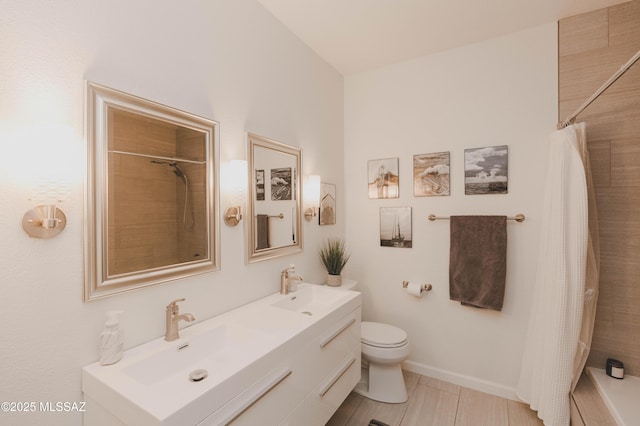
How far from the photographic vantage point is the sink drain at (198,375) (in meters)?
1.03

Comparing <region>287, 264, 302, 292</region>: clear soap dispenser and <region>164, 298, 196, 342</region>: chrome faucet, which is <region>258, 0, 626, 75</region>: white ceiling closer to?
<region>287, 264, 302, 292</region>: clear soap dispenser

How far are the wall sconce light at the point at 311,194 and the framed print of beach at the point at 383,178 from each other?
0.64 m

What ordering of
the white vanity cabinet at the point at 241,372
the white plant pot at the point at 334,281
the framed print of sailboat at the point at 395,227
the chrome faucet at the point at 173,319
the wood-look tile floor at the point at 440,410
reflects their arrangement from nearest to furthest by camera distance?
the white vanity cabinet at the point at 241,372 → the chrome faucet at the point at 173,319 → the wood-look tile floor at the point at 440,410 → the white plant pot at the point at 334,281 → the framed print of sailboat at the point at 395,227

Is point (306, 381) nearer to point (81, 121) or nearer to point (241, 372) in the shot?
point (241, 372)

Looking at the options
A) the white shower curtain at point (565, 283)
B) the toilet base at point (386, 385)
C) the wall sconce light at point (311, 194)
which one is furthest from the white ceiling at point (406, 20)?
the toilet base at point (386, 385)

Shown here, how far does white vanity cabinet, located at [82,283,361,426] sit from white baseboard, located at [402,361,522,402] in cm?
89

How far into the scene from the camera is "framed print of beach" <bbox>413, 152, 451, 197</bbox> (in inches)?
91.8

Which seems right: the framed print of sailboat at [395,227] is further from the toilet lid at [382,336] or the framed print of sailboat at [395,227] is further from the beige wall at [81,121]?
the beige wall at [81,121]

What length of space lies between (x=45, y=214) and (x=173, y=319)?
2.02ft

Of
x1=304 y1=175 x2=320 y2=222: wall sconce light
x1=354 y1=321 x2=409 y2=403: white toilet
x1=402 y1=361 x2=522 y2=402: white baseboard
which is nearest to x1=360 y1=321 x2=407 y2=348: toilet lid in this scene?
x1=354 y1=321 x2=409 y2=403: white toilet

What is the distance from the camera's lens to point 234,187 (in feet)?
5.21

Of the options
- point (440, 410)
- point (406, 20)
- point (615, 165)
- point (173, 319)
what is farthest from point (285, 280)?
point (615, 165)

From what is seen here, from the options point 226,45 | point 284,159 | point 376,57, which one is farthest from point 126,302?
point 376,57

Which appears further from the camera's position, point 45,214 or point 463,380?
point 463,380
